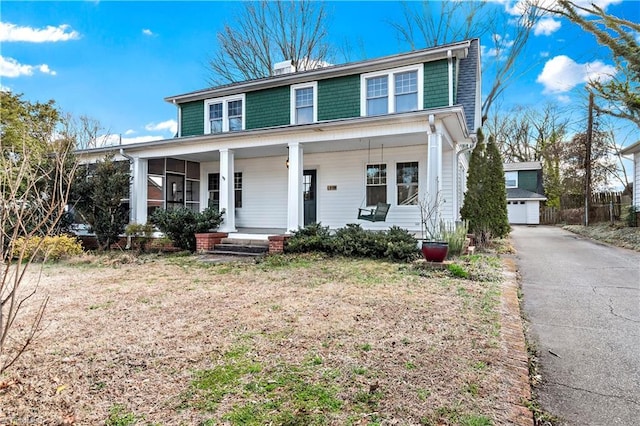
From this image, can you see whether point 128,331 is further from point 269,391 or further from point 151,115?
point 151,115

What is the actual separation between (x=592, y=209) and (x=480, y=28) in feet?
39.5

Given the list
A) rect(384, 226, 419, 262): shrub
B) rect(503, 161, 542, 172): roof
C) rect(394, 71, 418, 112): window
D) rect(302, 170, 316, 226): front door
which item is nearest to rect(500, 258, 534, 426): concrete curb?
rect(384, 226, 419, 262): shrub

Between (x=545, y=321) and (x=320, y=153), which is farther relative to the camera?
(x=320, y=153)

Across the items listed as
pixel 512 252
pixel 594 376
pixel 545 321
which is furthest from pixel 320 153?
pixel 594 376

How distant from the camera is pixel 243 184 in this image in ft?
42.3

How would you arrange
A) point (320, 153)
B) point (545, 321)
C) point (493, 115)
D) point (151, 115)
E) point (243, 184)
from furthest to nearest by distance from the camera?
point (493, 115) < point (151, 115) < point (243, 184) < point (320, 153) < point (545, 321)

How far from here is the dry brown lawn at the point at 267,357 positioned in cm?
226

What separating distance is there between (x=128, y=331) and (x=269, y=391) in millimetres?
1997

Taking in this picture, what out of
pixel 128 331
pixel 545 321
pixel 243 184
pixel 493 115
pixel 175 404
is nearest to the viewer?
pixel 175 404

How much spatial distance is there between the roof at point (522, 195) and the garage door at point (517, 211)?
58cm

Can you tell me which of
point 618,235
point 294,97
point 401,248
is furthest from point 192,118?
point 618,235

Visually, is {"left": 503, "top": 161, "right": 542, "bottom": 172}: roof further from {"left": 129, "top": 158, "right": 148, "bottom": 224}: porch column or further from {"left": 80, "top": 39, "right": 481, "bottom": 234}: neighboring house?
{"left": 129, "top": 158, "right": 148, "bottom": 224}: porch column

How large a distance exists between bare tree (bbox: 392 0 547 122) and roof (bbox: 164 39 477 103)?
8675 millimetres

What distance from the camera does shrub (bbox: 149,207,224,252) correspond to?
32.7 ft
